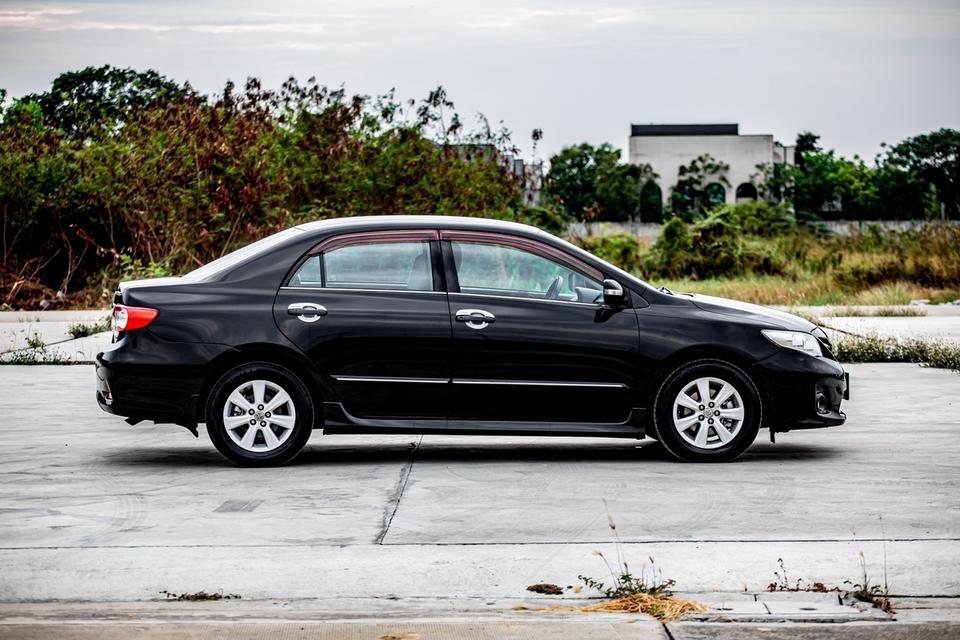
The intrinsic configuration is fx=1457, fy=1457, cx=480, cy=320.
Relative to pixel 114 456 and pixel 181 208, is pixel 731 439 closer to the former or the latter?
pixel 114 456

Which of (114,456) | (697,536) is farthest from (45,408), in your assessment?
(697,536)

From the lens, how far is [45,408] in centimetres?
1209

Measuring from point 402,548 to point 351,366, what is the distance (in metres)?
2.58

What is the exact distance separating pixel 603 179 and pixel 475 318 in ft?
213

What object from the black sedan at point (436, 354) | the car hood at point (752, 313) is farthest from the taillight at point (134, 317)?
the car hood at point (752, 313)

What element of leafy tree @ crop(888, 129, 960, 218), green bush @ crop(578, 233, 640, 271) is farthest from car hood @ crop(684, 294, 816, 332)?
leafy tree @ crop(888, 129, 960, 218)

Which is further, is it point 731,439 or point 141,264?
point 141,264

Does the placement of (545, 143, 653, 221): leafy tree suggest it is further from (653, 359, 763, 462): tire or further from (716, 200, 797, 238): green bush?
(653, 359, 763, 462): tire

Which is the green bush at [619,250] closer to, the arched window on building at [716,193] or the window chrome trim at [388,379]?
the window chrome trim at [388,379]

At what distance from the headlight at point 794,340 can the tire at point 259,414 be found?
9.87ft

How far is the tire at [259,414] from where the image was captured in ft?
30.2

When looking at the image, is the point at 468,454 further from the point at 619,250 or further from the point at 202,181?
the point at 619,250

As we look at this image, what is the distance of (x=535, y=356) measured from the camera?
30.5 feet

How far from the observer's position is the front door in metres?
9.29
